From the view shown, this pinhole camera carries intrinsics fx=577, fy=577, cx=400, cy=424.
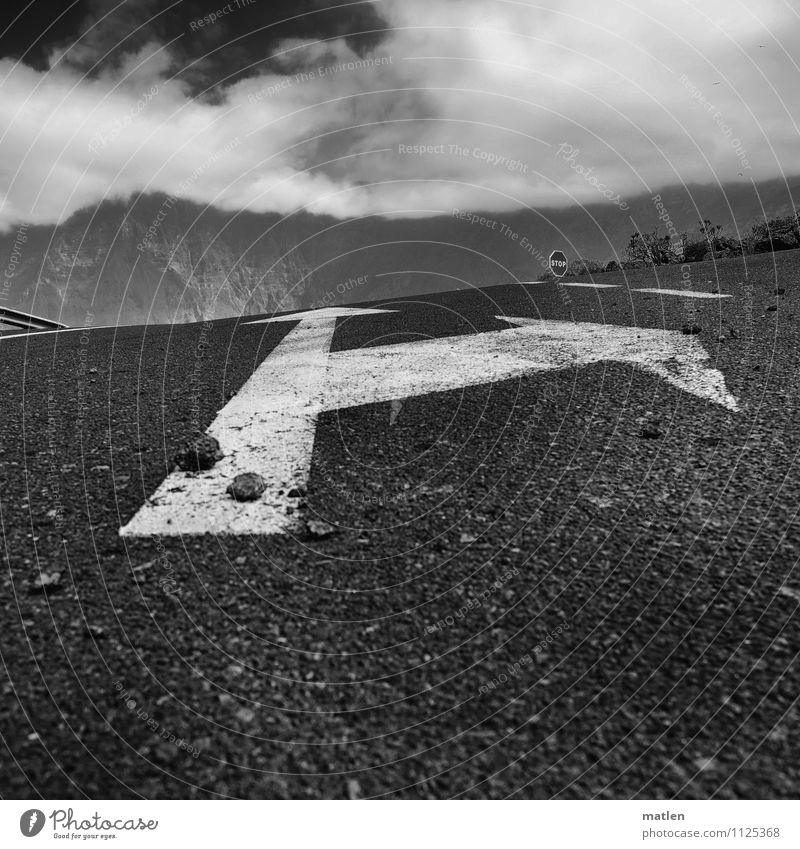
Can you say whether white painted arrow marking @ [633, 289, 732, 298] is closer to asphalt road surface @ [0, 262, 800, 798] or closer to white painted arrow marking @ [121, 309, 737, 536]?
white painted arrow marking @ [121, 309, 737, 536]

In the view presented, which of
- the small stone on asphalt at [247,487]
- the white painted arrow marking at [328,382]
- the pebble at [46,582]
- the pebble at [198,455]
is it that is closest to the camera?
the pebble at [46,582]

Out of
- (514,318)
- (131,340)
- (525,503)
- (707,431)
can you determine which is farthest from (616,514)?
(131,340)

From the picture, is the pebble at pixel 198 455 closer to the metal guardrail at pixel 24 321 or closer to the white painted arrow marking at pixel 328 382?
the white painted arrow marking at pixel 328 382

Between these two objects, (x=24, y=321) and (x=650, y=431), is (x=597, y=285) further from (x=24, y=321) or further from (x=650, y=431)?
(x=24, y=321)

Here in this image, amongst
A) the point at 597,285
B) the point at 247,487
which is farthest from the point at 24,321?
the point at 247,487

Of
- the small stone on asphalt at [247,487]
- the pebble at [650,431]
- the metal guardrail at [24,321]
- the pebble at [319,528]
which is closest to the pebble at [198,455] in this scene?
the small stone on asphalt at [247,487]

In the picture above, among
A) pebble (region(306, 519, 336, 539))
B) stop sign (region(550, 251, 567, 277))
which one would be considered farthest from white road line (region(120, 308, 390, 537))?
stop sign (region(550, 251, 567, 277))
